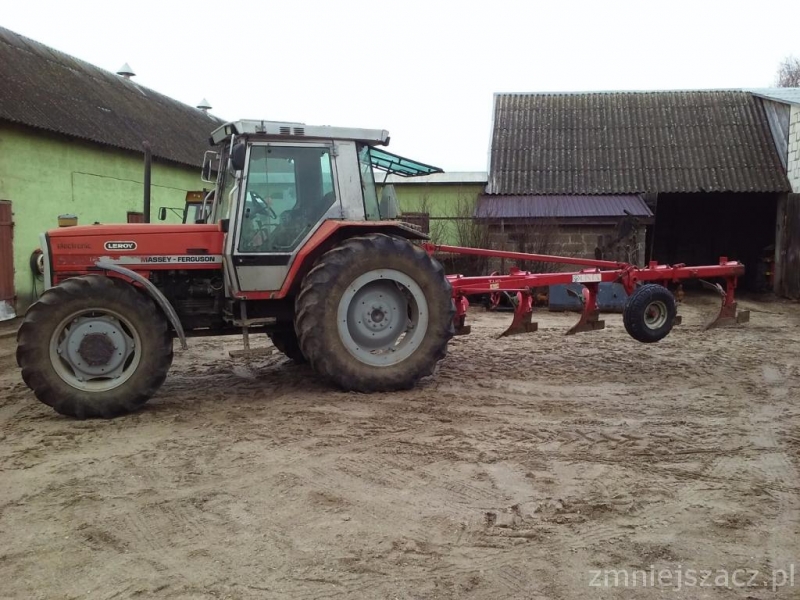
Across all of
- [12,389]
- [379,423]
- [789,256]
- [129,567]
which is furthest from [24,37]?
[789,256]

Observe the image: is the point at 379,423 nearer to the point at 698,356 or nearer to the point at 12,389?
the point at 12,389

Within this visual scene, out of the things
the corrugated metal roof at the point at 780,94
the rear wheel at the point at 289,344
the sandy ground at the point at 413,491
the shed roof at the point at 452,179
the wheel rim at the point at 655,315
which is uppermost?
the corrugated metal roof at the point at 780,94

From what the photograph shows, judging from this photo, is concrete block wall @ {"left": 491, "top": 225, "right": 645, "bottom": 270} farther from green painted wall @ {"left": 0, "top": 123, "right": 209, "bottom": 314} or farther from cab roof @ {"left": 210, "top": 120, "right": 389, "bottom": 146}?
cab roof @ {"left": 210, "top": 120, "right": 389, "bottom": 146}

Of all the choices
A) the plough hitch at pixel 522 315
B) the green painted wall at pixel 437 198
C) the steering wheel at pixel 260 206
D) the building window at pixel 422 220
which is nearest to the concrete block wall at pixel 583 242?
the building window at pixel 422 220

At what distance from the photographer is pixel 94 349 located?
5422mm

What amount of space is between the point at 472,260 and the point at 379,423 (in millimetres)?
10270

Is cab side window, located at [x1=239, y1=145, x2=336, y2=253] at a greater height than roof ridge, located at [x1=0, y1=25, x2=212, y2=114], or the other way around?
roof ridge, located at [x1=0, y1=25, x2=212, y2=114]

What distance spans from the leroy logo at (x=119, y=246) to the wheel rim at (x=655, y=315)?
5085 mm

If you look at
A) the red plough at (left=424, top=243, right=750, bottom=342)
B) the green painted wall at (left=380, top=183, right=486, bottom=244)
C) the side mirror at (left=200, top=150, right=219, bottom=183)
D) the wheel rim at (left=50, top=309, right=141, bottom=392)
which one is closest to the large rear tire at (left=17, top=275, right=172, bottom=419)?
the wheel rim at (left=50, top=309, right=141, bottom=392)

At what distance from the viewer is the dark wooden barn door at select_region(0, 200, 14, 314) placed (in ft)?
39.2

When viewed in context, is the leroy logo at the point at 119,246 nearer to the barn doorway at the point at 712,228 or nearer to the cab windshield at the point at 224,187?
the cab windshield at the point at 224,187

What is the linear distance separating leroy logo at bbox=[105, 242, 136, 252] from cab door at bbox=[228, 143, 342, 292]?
80cm

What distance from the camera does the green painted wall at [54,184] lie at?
40.4ft

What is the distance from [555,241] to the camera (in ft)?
52.3
